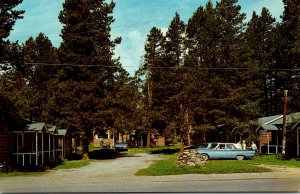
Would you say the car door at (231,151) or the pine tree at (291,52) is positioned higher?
the pine tree at (291,52)

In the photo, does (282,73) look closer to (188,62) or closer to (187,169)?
(188,62)

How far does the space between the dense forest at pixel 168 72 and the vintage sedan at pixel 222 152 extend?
35.3 feet

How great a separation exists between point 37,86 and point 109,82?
24510 millimetres

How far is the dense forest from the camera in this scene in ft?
152

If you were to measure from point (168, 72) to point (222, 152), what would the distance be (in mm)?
19809

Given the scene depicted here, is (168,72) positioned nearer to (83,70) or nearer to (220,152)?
(83,70)

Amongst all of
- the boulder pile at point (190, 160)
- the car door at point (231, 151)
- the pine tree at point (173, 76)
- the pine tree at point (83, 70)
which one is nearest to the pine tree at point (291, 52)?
the pine tree at point (173, 76)

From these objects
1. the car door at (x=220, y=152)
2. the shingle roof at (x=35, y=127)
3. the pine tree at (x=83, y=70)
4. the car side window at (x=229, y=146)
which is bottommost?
the car door at (x=220, y=152)

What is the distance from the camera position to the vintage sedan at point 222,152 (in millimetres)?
40938

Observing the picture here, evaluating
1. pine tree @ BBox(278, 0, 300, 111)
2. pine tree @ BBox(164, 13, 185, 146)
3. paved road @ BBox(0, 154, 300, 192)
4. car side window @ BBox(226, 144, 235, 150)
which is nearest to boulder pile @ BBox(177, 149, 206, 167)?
paved road @ BBox(0, 154, 300, 192)

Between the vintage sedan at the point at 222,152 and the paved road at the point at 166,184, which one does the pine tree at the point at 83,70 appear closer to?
the vintage sedan at the point at 222,152

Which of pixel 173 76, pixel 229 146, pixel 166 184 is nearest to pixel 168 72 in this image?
pixel 173 76

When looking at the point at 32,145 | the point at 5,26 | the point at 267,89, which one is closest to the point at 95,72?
the point at 32,145

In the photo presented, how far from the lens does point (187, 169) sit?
29.5 meters
